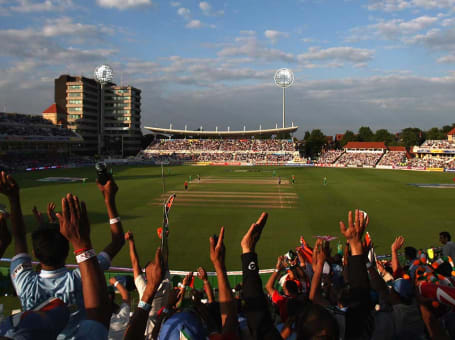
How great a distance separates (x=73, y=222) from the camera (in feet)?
8.43

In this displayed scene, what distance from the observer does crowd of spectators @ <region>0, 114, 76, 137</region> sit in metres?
66.7

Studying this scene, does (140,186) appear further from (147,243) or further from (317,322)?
(317,322)

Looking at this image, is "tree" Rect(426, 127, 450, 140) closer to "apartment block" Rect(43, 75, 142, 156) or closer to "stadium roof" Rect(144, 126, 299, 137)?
"stadium roof" Rect(144, 126, 299, 137)

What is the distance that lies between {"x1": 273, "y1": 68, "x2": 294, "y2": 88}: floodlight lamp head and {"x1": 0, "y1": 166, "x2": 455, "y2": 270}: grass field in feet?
186

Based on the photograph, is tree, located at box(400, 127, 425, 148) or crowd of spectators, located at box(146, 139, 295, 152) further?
tree, located at box(400, 127, 425, 148)

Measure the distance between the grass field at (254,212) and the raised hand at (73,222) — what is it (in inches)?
464

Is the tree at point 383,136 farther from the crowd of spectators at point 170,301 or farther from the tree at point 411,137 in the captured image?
the crowd of spectators at point 170,301

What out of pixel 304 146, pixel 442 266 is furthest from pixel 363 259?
pixel 304 146

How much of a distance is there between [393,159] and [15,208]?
85.5m

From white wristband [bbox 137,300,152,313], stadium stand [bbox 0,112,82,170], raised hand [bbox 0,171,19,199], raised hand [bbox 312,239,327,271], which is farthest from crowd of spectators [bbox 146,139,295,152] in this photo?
white wristband [bbox 137,300,152,313]

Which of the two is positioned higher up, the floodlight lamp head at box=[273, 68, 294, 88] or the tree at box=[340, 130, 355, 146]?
the floodlight lamp head at box=[273, 68, 294, 88]

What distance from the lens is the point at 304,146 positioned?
113000 mm

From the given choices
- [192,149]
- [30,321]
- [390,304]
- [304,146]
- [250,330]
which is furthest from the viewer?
[304,146]

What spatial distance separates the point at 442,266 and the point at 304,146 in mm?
108707
